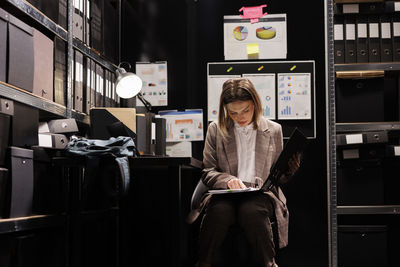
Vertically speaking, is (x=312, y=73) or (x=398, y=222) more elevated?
(x=312, y=73)

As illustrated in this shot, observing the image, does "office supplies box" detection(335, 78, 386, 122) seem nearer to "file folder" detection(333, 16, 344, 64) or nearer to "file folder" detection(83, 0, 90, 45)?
"file folder" detection(333, 16, 344, 64)

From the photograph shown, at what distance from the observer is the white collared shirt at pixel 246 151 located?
2.70 metres

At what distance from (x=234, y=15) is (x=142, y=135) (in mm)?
1323

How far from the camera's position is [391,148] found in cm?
309

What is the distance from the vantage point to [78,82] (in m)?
2.81

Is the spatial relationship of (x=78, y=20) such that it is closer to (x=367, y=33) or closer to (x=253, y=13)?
(x=253, y=13)

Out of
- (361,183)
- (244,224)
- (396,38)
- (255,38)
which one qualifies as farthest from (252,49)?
(244,224)

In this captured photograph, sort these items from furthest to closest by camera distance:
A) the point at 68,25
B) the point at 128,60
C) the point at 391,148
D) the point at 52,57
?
the point at 128,60
the point at 391,148
the point at 68,25
the point at 52,57

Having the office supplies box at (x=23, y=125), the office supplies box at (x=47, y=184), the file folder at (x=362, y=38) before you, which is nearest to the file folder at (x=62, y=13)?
the office supplies box at (x=23, y=125)

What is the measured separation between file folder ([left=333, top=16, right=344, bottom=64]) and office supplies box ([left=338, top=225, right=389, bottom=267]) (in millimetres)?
1078

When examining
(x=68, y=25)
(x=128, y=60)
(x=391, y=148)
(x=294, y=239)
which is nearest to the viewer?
(x=68, y=25)

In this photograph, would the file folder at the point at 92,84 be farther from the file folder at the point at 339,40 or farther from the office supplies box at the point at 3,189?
the file folder at the point at 339,40

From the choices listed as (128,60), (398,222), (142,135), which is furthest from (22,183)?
(398,222)

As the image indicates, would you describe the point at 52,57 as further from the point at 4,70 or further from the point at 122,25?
the point at 122,25
